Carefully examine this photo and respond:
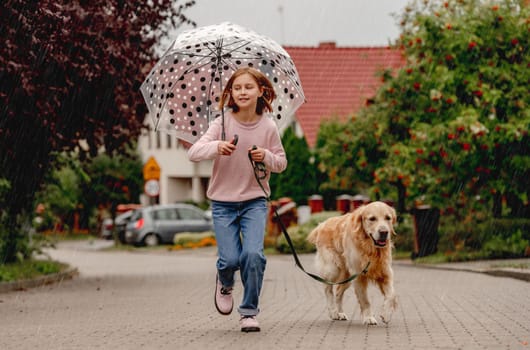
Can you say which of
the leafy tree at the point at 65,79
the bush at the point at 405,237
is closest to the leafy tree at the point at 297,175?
the bush at the point at 405,237

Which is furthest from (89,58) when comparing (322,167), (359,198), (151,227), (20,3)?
(151,227)

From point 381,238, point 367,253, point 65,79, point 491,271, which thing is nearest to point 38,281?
point 65,79

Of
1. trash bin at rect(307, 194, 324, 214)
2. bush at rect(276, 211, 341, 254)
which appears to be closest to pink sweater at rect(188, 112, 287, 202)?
bush at rect(276, 211, 341, 254)

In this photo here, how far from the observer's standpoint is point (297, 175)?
41.8 metres

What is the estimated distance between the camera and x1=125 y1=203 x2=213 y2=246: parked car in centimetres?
3809

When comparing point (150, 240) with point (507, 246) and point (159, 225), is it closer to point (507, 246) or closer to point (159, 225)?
point (159, 225)

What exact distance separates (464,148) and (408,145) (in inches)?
117

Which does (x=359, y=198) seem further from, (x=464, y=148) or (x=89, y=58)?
(x=89, y=58)

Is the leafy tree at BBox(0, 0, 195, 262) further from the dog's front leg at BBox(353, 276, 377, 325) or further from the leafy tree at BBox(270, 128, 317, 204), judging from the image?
the leafy tree at BBox(270, 128, 317, 204)

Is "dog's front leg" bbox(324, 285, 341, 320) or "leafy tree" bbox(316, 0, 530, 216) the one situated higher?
"leafy tree" bbox(316, 0, 530, 216)

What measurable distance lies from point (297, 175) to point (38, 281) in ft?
81.5

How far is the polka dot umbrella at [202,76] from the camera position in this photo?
9453mm

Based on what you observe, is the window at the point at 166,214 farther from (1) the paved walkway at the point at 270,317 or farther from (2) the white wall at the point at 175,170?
(1) the paved walkway at the point at 270,317

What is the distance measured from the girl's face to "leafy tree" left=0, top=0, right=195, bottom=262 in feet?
16.3
